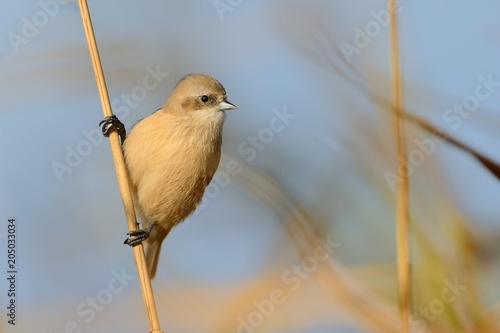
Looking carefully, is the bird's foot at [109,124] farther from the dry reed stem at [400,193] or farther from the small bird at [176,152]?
the dry reed stem at [400,193]

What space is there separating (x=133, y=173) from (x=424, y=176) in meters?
1.47

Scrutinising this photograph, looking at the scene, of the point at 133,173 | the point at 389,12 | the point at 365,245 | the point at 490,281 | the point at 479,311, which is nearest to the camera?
the point at 479,311

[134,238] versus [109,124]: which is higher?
[109,124]

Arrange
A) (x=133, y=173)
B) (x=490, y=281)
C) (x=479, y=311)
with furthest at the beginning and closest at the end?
(x=133, y=173) → (x=490, y=281) → (x=479, y=311)

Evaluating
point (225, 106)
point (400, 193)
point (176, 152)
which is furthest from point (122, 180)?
point (400, 193)

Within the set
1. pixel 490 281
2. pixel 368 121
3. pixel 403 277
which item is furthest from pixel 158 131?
pixel 490 281

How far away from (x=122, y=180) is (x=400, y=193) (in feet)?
3.68

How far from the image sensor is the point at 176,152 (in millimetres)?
3299

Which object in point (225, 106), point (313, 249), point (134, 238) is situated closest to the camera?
point (313, 249)

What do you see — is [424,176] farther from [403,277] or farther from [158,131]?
[158,131]

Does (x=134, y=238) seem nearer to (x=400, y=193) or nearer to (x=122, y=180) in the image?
(x=122, y=180)

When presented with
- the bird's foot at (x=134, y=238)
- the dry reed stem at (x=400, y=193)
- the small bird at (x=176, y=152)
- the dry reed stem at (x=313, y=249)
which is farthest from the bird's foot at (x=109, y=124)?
the dry reed stem at (x=400, y=193)

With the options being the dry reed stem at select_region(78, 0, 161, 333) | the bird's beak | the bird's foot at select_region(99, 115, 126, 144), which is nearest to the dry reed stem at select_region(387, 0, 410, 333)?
the dry reed stem at select_region(78, 0, 161, 333)

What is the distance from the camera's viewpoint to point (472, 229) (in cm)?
236
